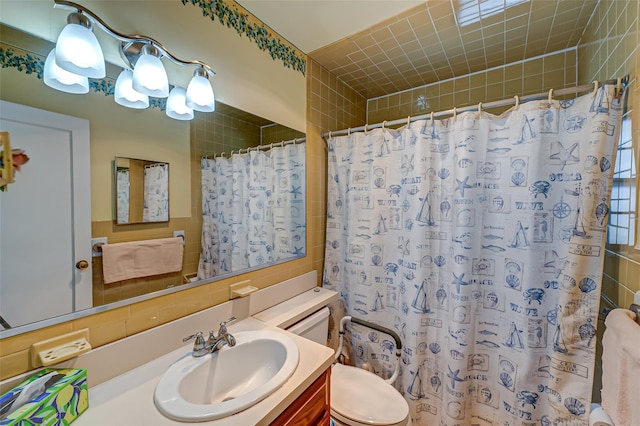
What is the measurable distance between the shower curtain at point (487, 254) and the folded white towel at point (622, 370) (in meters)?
0.34

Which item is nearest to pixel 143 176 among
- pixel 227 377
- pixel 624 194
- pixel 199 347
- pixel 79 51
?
pixel 79 51

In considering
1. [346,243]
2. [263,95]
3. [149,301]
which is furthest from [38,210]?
[346,243]

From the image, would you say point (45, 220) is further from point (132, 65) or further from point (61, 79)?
point (132, 65)

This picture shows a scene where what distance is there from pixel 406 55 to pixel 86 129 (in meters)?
1.80

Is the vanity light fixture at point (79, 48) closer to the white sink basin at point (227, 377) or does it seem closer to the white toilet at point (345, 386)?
the white sink basin at point (227, 377)

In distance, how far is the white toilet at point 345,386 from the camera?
1.15m

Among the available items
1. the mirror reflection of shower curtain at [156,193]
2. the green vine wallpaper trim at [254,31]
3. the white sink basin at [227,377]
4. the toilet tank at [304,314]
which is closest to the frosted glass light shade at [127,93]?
the mirror reflection of shower curtain at [156,193]

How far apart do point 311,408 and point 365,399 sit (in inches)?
20.5

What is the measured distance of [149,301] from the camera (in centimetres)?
95

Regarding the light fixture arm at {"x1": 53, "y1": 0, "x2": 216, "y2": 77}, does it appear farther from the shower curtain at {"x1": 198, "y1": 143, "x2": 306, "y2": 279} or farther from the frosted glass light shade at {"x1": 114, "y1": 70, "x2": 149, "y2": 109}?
the shower curtain at {"x1": 198, "y1": 143, "x2": 306, "y2": 279}

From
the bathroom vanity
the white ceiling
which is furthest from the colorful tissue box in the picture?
the white ceiling

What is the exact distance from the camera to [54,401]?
0.61 metres

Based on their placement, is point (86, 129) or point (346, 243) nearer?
point (86, 129)

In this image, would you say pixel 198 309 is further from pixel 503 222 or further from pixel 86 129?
pixel 503 222
